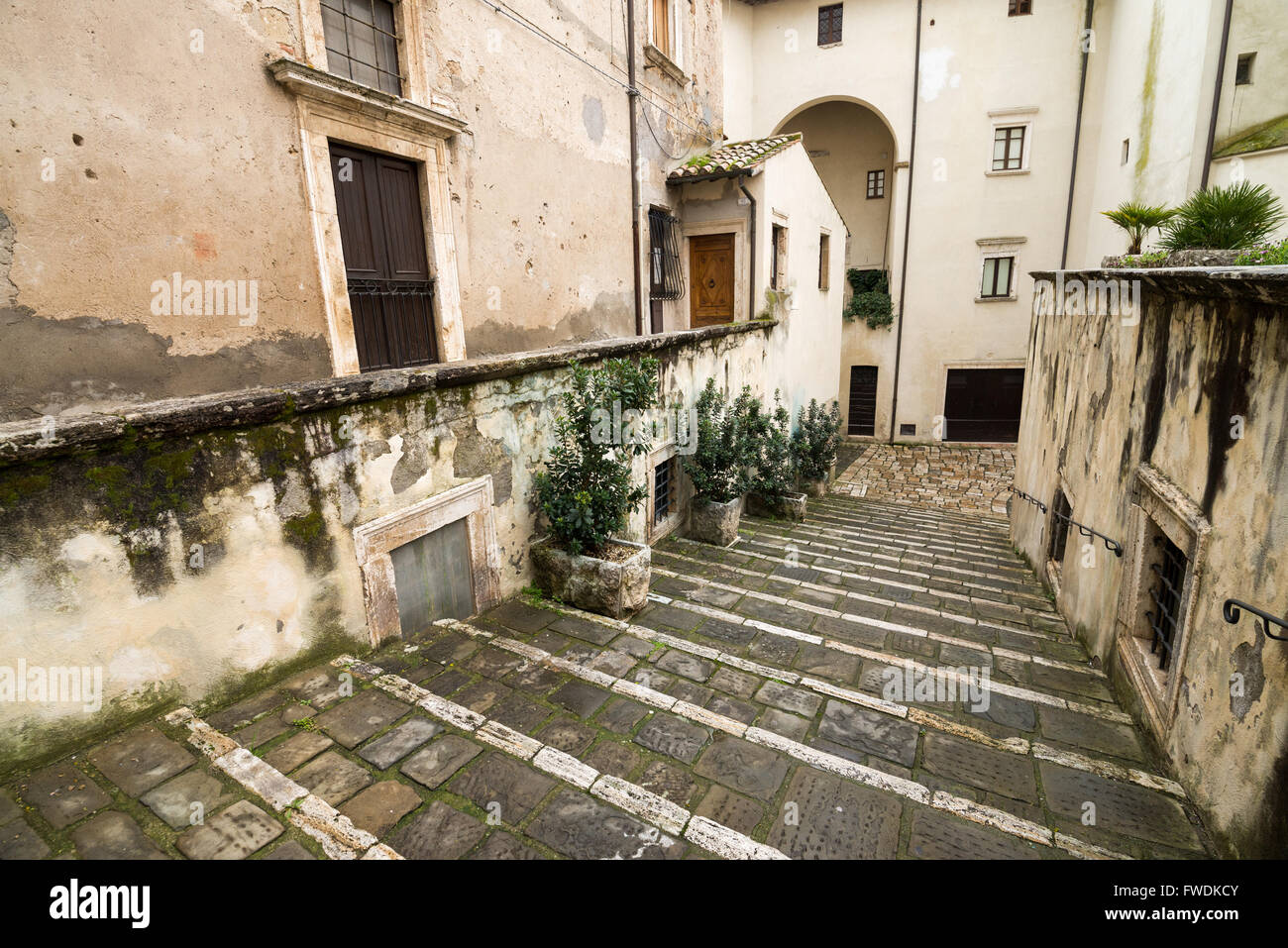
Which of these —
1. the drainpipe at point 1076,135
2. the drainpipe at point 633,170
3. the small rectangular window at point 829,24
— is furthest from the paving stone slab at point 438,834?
the small rectangular window at point 829,24

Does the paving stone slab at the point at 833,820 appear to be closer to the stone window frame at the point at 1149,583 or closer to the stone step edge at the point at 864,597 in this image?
the stone window frame at the point at 1149,583

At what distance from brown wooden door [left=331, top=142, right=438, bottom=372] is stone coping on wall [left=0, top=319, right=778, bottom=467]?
7.21 feet

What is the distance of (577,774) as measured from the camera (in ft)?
11.1

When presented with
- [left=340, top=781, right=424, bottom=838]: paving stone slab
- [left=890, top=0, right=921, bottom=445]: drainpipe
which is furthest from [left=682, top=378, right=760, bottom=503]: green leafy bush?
[left=890, top=0, right=921, bottom=445]: drainpipe

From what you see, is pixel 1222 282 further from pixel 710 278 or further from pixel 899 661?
pixel 710 278

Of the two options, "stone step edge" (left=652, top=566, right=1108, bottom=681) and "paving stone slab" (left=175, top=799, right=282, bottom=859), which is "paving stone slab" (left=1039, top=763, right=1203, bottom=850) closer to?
"stone step edge" (left=652, top=566, right=1108, bottom=681)

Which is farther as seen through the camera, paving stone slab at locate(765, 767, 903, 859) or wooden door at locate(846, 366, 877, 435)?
wooden door at locate(846, 366, 877, 435)

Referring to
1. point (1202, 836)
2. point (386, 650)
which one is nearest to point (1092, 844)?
point (1202, 836)

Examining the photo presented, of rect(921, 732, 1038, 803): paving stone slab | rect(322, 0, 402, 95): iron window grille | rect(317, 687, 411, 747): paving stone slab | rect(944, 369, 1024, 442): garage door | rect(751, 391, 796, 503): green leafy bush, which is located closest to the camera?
rect(317, 687, 411, 747): paving stone slab

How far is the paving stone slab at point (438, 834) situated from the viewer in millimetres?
2836

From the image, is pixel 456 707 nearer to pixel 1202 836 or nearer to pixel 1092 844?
pixel 1092 844

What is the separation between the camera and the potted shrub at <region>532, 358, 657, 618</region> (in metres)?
5.45

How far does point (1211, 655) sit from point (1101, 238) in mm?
16452

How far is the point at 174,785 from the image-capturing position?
9.65ft
